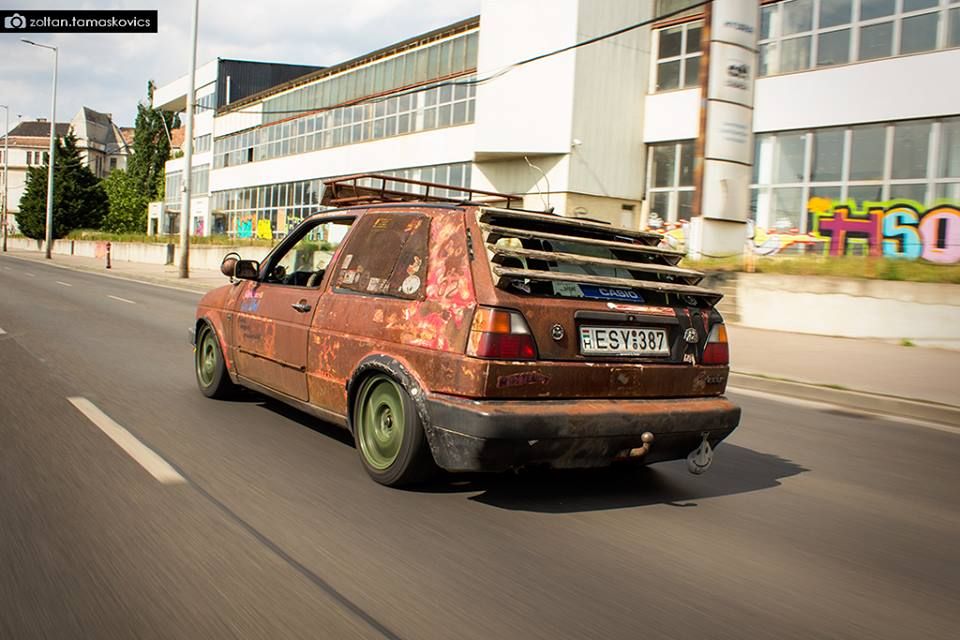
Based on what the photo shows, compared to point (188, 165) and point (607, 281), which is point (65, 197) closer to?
point (188, 165)

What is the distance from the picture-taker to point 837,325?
15.3 meters

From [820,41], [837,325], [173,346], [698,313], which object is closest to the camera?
[698,313]

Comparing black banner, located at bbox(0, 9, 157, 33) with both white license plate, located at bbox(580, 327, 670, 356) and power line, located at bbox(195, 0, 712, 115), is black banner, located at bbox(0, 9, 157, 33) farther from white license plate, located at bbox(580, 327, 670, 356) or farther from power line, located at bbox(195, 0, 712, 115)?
white license plate, located at bbox(580, 327, 670, 356)

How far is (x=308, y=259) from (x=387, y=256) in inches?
75.0

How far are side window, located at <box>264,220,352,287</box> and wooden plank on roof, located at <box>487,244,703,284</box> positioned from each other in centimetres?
183

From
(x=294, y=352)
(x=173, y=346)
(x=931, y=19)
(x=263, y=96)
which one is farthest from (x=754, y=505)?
(x=263, y=96)

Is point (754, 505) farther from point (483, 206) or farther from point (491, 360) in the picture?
point (483, 206)

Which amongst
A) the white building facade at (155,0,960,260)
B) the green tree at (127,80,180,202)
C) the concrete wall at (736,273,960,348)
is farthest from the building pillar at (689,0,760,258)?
the green tree at (127,80,180,202)

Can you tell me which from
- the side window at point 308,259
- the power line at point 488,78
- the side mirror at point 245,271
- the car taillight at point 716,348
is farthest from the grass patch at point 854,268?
the side mirror at point 245,271

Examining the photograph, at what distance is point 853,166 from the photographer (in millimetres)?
22531

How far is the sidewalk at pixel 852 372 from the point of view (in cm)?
889

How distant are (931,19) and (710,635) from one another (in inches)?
884

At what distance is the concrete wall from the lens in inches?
544

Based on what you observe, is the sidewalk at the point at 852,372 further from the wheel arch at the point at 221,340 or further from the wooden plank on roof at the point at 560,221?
the wheel arch at the point at 221,340
